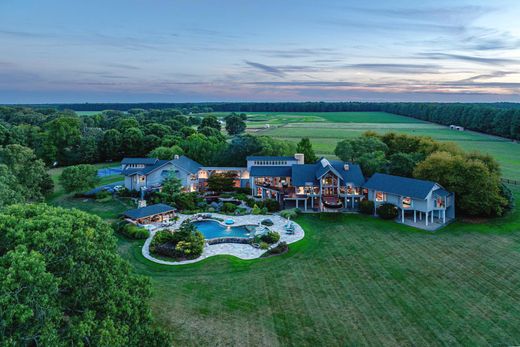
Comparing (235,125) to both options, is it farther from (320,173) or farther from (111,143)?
(320,173)

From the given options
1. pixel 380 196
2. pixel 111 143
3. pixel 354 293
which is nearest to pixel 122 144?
pixel 111 143

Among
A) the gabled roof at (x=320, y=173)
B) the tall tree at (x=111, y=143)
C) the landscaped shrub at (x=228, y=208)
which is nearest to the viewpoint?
the landscaped shrub at (x=228, y=208)

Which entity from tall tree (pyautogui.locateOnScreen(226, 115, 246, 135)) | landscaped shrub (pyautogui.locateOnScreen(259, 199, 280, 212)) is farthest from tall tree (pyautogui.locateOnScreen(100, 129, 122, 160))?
landscaped shrub (pyautogui.locateOnScreen(259, 199, 280, 212))

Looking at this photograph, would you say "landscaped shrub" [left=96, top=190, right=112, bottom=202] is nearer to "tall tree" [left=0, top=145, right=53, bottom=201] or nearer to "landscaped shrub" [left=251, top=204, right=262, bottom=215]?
"tall tree" [left=0, top=145, right=53, bottom=201]

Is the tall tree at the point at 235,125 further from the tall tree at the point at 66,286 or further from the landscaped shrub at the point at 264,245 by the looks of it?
the tall tree at the point at 66,286

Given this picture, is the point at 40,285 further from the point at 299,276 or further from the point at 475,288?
the point at 475,288

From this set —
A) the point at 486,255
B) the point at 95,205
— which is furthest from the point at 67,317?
the point at 95,205

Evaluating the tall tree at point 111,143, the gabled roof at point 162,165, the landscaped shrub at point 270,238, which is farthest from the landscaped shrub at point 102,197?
the tall tree at point 111,143

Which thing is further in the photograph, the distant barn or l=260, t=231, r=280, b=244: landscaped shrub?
the distant barn
